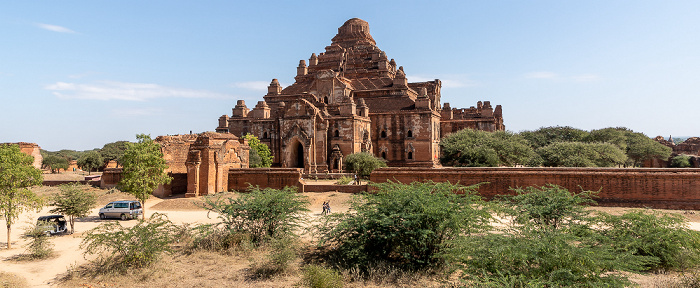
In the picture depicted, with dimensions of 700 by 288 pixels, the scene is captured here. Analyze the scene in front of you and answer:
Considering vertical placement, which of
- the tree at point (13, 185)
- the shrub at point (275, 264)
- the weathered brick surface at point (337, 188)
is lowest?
the shrub at point (275, 264)

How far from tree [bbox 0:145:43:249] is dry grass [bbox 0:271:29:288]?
12.9 ft

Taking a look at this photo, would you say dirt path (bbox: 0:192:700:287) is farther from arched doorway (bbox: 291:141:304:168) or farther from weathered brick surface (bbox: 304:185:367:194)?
arched doorway (bbox: 291:141:304:168)

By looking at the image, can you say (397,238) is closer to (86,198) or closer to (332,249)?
(332,249)

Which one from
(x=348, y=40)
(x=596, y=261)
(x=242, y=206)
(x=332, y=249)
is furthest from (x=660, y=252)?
(x=348, y=40)

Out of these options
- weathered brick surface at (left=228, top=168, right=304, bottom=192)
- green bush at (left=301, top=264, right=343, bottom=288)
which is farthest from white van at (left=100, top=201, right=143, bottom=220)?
green bush at (left=301, top=264, right=343, bottom=288)

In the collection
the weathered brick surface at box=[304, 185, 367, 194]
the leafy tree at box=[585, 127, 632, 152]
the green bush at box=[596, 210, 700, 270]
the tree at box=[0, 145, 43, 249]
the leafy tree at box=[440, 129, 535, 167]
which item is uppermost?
the leafy tree at box=[585, 127, 632, 152]

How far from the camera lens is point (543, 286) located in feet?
23.6

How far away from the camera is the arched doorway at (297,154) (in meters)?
38.5

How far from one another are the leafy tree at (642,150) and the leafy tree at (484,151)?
2578 cm

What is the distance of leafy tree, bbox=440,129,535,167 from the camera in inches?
1154

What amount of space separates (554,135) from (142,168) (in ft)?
179

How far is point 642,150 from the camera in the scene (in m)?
50.2

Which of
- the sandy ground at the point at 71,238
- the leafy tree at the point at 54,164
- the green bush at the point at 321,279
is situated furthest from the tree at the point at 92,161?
the green bush at the point at 321,279

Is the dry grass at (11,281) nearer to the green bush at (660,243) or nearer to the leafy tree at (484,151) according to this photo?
the green bush at (660,243)
